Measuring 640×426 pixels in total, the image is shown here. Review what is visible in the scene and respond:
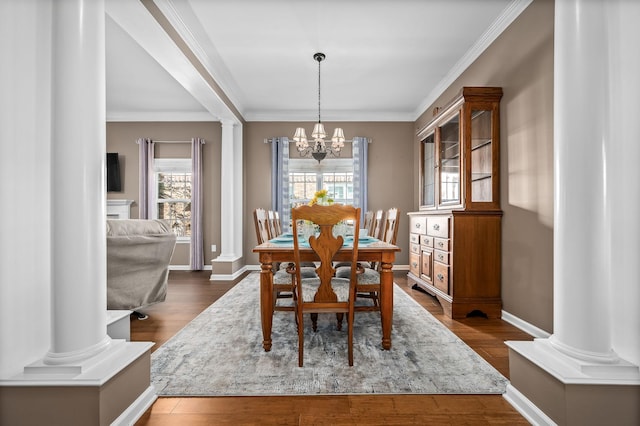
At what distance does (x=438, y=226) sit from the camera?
3.29m

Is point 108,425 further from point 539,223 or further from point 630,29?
point 539,223

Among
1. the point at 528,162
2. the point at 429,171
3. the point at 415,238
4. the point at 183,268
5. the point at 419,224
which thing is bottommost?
the point at 183,268

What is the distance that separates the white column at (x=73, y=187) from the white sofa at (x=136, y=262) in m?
1.37

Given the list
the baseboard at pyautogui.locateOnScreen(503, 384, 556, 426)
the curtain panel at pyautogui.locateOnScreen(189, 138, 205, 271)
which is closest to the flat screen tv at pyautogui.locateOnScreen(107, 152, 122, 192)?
the curtain panel at pyautogui.locateOnScreen(189, 138, 205, 271)

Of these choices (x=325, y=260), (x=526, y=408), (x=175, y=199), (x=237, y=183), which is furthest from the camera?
(x=175, y=199)

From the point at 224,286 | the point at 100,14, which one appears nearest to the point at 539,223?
the point at 100,14

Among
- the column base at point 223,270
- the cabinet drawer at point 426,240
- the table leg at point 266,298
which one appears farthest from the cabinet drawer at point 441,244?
the column base at point 223,270

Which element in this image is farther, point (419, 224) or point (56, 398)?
point (419, 224)

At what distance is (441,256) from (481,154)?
108 centimetres

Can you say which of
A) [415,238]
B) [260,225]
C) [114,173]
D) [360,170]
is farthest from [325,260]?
[114,173]

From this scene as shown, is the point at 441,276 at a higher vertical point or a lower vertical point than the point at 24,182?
lower

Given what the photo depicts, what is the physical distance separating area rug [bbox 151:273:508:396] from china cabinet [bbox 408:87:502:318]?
0.50 metres

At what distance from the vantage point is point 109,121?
5.80 metres

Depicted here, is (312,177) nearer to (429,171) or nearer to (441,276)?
(429,171)
